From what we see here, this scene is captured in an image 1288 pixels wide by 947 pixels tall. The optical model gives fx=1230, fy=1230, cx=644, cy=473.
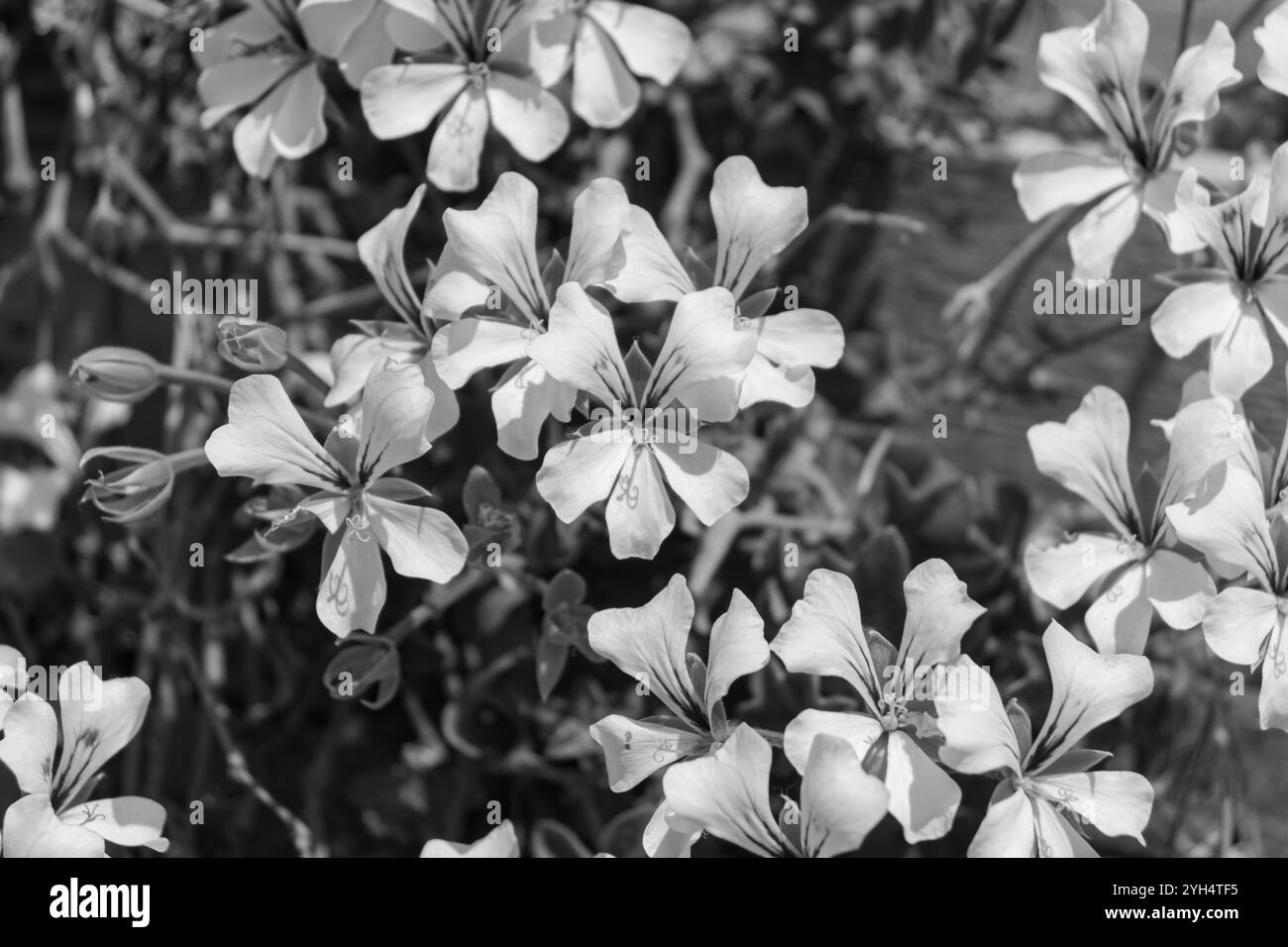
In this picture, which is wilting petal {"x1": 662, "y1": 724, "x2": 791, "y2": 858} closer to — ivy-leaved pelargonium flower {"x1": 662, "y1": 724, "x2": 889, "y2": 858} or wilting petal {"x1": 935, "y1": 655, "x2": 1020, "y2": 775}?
ivy-leaved pelargonium flower {"x1": 662, "y1": 724, "x2": 889, "y2": 858}

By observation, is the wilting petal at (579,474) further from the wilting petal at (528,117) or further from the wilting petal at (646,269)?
the wilting petal at (528,117)

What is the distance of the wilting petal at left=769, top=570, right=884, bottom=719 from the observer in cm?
79

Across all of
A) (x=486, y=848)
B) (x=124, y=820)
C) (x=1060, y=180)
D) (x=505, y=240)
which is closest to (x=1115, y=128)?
(x=1060, y=180)

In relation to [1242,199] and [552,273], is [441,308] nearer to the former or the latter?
[552,273]

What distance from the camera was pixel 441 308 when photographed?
809mm

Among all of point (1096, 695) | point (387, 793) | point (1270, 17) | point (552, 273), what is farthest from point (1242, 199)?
point (387, 793)

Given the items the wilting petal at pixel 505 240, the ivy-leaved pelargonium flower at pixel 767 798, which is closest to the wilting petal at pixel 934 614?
the ivy-leaved pelargonium flower at pixel 767 798

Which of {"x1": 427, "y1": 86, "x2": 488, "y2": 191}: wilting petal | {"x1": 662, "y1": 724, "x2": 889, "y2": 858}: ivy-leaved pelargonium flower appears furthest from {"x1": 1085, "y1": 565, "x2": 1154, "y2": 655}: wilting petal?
{"x1": 427, "y1": 86, "x2": 488, "y2": 191}: wilting petal

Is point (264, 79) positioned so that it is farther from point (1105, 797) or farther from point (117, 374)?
point (1105, 797)

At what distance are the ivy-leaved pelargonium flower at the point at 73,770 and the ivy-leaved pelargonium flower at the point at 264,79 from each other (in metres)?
0.40

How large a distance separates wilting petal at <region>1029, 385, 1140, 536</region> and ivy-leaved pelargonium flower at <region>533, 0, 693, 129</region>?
0.38 m

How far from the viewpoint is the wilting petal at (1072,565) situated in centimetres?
84

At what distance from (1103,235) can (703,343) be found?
12.6 inches
